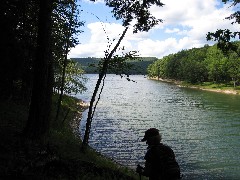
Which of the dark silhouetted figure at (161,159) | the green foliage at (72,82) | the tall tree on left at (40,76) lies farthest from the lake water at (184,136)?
the dark silhouetted figure at (161,159)

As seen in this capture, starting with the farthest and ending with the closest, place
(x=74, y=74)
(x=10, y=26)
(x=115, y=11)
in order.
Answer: (x=74, y=74)
(x=10, y=26)
(x=115, y=11)

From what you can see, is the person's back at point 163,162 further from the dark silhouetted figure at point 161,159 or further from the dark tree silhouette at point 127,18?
the dark tree silhouette at point 127,18

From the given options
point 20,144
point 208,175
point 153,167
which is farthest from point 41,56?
point 208,175

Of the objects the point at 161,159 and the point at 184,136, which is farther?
the point at 184,136

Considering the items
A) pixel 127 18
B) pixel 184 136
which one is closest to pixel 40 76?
pixel 127 18

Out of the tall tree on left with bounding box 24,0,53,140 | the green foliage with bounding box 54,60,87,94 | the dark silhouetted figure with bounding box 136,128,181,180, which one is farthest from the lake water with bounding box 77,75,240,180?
the dark silhouetted figure with bounding box 136,128,181,180

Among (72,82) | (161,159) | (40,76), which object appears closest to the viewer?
(161,159)

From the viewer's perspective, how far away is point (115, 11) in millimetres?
21109

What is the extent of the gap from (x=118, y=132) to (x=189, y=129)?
1073 cm

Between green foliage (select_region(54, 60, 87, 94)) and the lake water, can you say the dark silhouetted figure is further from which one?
green foliage (select_region(54, 60, 87, 94))

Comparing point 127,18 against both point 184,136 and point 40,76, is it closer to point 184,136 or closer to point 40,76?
point 40,76

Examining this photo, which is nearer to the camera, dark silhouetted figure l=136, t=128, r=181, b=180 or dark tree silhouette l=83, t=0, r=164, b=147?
dark silhouetted figure l=136, t=128, r=181, b=180

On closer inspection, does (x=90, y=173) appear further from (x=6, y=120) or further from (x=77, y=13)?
(x=77, y=13)

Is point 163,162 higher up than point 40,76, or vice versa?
point 40,76
